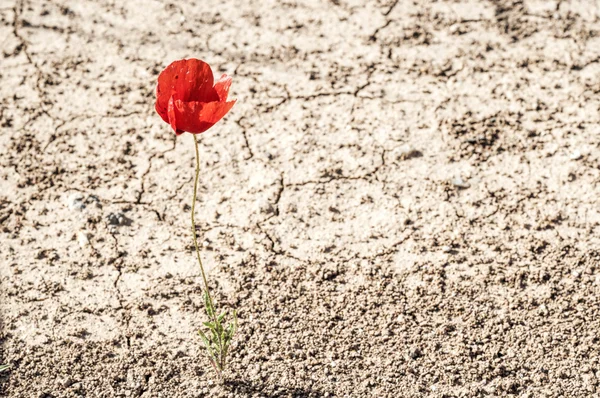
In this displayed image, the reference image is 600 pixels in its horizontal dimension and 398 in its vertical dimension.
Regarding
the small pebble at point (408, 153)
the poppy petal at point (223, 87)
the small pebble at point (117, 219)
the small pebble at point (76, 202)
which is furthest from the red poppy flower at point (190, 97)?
the small pebble at point (408, 153)

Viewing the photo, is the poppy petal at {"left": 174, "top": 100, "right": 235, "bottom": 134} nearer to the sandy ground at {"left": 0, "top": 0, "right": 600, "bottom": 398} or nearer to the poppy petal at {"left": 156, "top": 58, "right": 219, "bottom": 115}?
the poppy petal at {"left": 156, "top": 58, "right": 219, "bottom": 115}

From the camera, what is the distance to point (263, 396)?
241cm

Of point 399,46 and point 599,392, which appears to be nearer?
point 599,392

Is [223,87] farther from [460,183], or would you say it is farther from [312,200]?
[460,183]

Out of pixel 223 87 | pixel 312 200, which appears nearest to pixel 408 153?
pixel 312 200

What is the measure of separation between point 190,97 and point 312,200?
1057 mm

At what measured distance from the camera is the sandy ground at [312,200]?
2514 mm

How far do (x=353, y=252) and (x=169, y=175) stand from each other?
944 mm

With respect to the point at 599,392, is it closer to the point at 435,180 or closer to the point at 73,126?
the point at 435,180

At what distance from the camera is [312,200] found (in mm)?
3082

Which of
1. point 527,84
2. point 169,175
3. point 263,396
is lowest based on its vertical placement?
point 263,396

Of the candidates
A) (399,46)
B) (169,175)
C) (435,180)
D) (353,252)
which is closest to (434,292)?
(353,252)

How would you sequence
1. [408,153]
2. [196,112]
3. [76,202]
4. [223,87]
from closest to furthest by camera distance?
[196,112] < [223,87] < [76,202] < [408,153]

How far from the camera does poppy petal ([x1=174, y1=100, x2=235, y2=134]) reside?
206 centimetres
